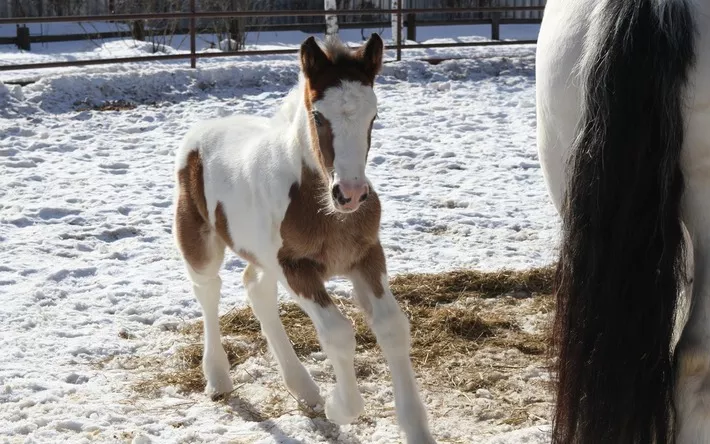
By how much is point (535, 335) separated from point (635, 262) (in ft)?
7.98

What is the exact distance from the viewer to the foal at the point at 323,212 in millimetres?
3260

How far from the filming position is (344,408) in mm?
3508

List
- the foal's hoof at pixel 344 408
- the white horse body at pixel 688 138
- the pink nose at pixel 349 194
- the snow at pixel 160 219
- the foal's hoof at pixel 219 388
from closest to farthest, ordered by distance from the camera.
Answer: the white horse body at pixel 688 138, the pink nose at pixel 349 194, the foal's hoof at pixel 344 408, the snow at pixel 160 219, the foal's hoof at pixel 219 388

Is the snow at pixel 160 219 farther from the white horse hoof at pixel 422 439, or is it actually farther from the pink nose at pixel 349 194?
the pink nose at pixel 349 194

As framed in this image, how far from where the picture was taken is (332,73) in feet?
10.9

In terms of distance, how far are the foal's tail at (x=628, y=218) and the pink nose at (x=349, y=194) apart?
93 centimetres

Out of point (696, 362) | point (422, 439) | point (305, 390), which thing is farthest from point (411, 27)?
point (696, 362)

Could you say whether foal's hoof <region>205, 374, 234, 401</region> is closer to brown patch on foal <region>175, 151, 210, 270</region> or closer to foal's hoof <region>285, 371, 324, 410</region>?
foal's hoof <region>285, 371, 324, 410</region>

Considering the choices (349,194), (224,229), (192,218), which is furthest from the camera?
(192,218)

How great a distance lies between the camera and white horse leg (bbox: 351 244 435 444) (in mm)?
3410

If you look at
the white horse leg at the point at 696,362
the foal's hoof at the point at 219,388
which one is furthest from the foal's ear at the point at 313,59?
the white horse leg at the point at 696,362

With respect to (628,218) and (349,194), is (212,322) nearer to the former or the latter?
(349,194)

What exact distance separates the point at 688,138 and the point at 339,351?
5.47ft

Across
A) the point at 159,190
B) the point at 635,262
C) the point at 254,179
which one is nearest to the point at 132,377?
the point at 254,179
